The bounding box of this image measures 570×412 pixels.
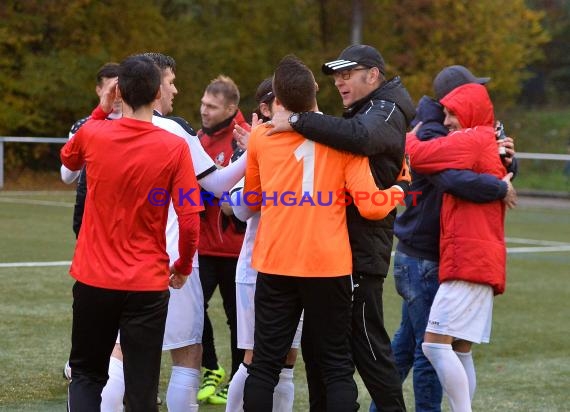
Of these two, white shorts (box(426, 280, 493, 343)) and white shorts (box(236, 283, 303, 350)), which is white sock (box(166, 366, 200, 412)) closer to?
white shorts (box(236, 283, 303, 350))

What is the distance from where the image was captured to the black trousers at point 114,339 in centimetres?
500

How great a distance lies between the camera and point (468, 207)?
20.2 feet

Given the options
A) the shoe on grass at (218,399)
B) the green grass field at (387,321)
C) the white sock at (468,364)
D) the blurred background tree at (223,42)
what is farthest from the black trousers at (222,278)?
the blurred background tree at (223,42)

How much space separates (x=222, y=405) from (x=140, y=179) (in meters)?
2.85

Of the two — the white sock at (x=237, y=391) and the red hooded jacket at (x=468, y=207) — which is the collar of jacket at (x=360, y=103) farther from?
the white sock at (x=237, y=391)

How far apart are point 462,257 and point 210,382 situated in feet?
7.61

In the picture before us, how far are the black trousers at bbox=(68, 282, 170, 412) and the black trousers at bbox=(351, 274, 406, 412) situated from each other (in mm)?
991

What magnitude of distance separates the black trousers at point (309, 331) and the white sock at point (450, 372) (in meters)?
0.88

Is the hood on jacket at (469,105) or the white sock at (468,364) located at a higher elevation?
the hood on jacket at (469,105)

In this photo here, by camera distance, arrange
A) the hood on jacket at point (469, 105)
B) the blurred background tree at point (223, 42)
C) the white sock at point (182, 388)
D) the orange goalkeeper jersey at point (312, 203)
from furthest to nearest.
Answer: the blurred background tree at point (223, 42) < the hood on jacket at point (469, 105) < the white sock at point (182, 388) < the orange goalkeeper jersey at point (312, 203)

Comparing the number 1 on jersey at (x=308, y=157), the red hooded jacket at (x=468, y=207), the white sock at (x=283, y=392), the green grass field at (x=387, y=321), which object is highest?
the number 1 on jersey at (x=308, y=157)

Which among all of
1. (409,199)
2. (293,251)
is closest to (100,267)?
(293,251)

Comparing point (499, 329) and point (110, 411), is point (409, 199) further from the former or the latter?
point (499, 329)

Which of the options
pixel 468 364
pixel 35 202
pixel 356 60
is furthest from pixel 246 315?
pixel 35 202
